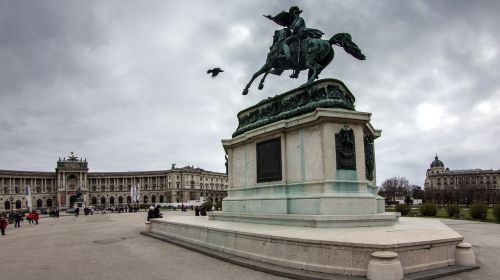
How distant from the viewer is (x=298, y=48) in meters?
16.0

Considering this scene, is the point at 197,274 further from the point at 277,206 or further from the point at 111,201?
the point at 111,201

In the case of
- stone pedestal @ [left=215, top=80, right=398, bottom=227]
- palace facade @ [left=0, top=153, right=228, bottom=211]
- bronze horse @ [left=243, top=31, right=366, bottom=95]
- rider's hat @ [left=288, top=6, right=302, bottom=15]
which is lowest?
palace facade @ [left=0, top=153, right=228, bottom=211]

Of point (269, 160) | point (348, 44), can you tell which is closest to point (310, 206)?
point (269, 160)

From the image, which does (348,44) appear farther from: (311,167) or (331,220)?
(331,220)

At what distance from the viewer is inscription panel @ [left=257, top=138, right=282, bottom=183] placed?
47.3 feet

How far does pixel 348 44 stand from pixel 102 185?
187832 millimetres

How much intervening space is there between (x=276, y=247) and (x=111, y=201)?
191 m

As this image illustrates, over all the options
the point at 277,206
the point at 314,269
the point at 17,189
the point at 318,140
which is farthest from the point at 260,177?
the point at 17,189

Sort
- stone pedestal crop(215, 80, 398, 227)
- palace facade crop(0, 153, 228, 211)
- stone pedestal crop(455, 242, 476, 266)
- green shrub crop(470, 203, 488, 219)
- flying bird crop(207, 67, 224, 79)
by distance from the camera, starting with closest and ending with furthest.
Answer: stone pedestal crop(455, 242, 476, 266) → stone pedestal crop(215, 80, 398, 227) → flying bird crop(207, 67, 224, 79) → green shrub crop(470, 203, 488, 219) → palace facade crop(0, 153, 228, 211)

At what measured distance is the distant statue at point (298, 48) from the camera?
49.6 ft

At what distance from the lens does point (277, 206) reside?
13766 mm

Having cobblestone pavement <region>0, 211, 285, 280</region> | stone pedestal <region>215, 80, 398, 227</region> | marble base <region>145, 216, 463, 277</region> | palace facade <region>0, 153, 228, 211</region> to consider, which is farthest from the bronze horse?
palace facade <region>0, 153, 228, 211</region>

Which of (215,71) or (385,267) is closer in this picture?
(385,267)

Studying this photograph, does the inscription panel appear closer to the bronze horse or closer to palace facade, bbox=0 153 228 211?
the bronze horse
